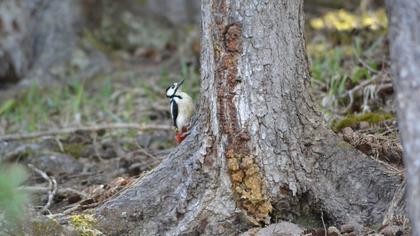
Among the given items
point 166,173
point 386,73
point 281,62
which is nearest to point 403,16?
point 281,62

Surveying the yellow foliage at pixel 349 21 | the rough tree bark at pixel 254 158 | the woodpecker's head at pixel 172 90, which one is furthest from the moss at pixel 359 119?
the yellow foliage at pixel 349 21

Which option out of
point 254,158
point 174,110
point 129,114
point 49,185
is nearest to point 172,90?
point 174,110

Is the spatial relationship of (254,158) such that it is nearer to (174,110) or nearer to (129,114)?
(174,110)

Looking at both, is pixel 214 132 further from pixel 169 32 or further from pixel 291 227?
pixel 169 32

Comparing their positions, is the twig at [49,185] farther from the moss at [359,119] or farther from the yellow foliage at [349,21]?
the yellow foliage at [349,21]

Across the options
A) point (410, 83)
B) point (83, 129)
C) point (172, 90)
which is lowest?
point (83, 129)

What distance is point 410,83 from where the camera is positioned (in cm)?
293

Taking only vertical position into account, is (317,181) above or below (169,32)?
below

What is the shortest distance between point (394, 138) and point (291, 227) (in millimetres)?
1009

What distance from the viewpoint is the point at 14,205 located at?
2848mm

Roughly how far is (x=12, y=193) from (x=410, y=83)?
1421mm

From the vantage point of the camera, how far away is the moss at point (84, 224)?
13.1ft

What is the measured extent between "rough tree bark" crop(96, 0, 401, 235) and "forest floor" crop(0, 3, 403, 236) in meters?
0.27

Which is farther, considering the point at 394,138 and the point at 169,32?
the point at 169,32
